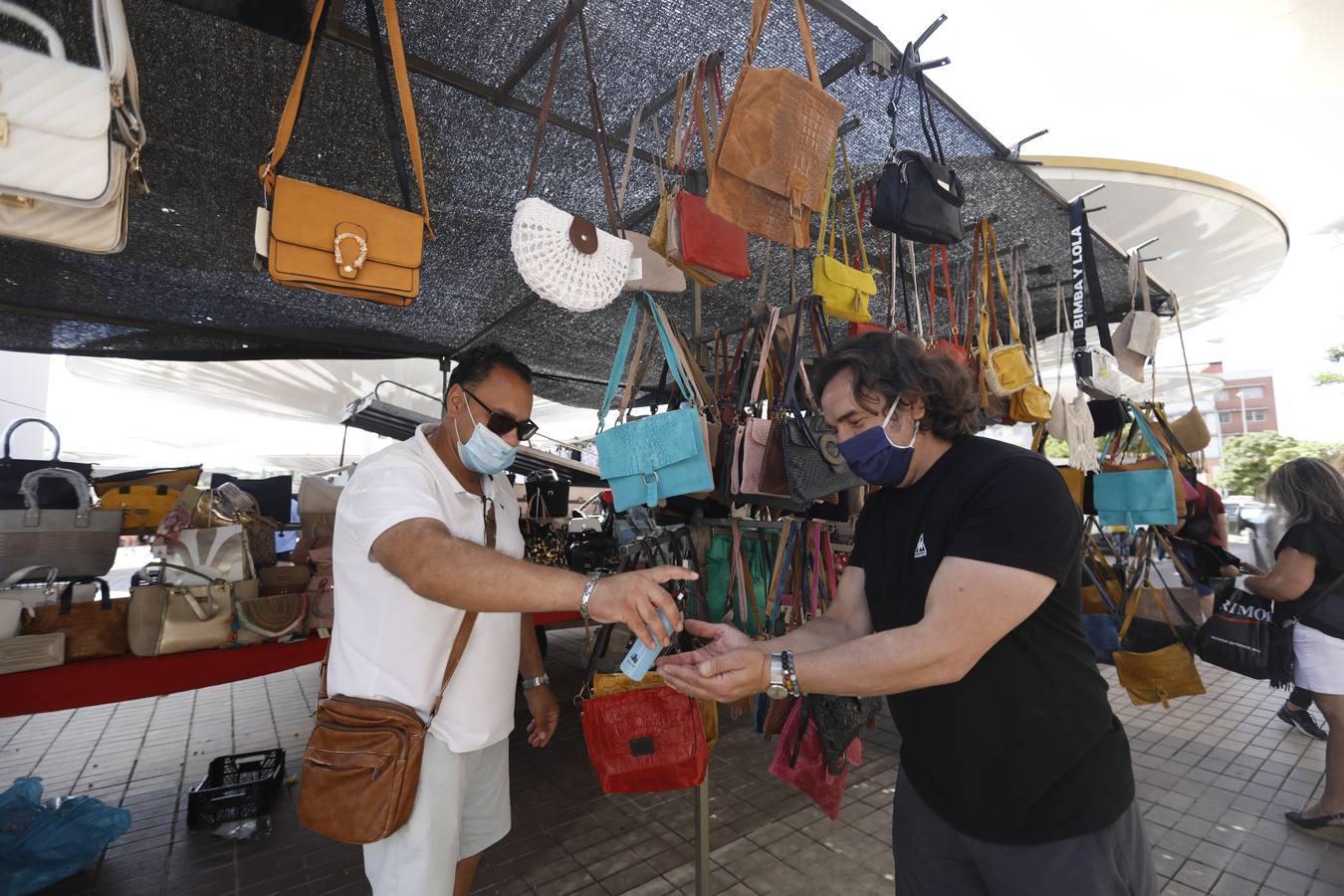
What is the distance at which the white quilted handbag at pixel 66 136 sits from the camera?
1.35m

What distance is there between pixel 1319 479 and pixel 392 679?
4.88 m

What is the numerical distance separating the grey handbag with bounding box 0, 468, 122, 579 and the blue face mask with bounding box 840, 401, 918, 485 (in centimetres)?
398

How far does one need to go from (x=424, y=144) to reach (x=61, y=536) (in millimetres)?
2818

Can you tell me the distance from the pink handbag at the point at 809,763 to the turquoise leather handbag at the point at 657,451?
49.4 inches

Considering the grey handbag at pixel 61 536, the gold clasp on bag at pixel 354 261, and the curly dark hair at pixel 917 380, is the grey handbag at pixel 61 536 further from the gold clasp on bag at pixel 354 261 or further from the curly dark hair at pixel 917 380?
the curly dark hair at pixel 917 380

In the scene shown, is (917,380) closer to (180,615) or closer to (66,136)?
(66,136)

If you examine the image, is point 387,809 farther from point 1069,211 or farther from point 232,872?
point 1069,211

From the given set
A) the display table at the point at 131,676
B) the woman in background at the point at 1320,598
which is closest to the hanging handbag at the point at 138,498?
the display table at the point at 131,676

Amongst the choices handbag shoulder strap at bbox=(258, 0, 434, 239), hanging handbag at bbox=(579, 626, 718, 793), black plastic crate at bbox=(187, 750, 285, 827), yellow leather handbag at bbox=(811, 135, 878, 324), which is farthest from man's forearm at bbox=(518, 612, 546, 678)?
black plastic crate at bbox=(187, 750, 285, 827)

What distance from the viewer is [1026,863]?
4.40 feet

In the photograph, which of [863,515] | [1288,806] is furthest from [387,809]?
[1288,806]

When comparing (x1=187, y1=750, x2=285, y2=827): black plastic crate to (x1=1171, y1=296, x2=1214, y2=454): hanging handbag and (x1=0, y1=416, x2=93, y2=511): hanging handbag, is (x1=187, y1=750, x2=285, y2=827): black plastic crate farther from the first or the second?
(x1=1171, y1=296, x2=1214, y2=454): hanging handbag

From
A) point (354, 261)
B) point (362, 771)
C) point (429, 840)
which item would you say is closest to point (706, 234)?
point (354, 261)

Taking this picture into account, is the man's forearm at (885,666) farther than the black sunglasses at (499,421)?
No
